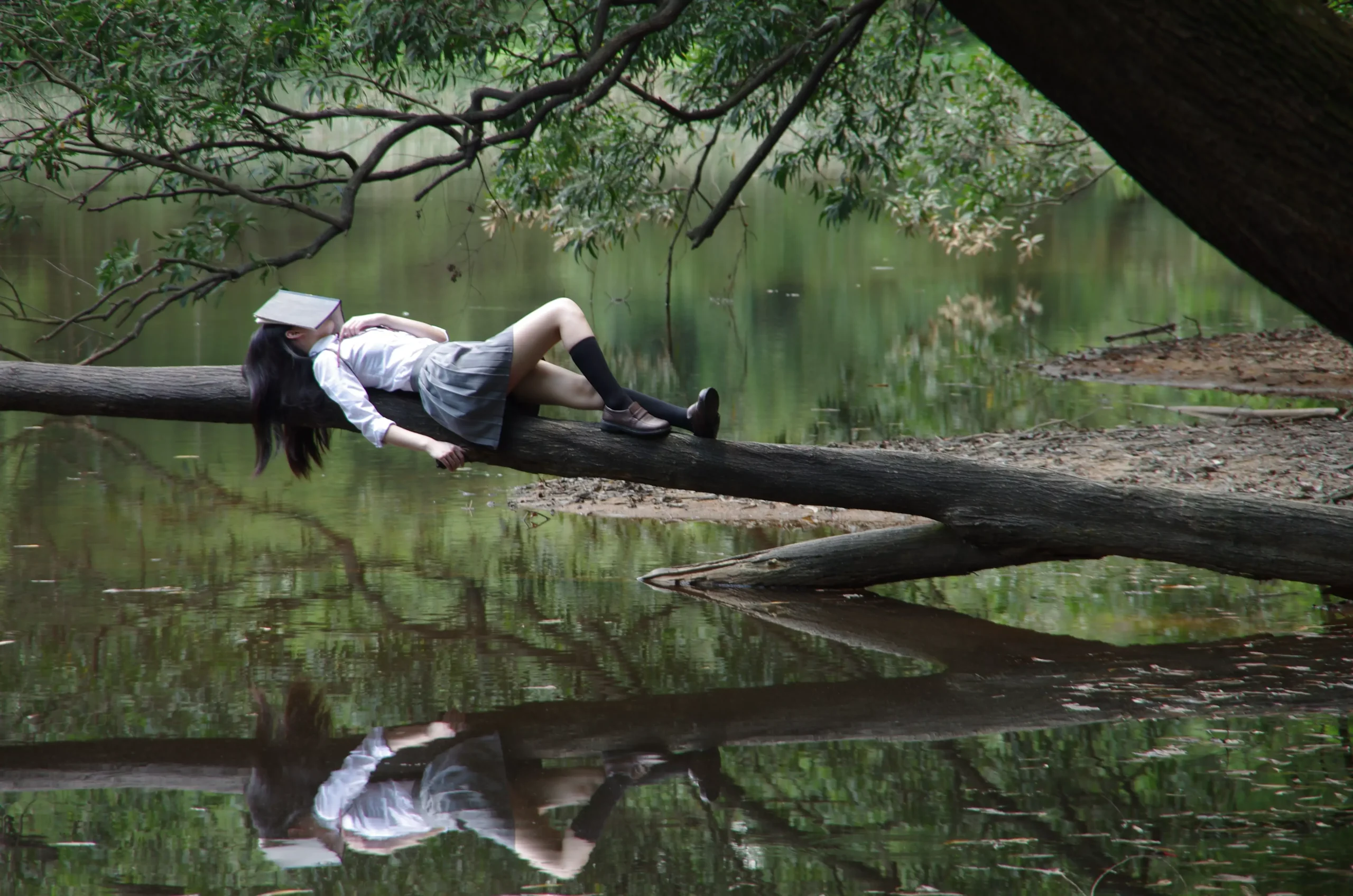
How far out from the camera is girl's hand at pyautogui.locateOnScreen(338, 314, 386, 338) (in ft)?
19.4

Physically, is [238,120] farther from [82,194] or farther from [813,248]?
[813,248]

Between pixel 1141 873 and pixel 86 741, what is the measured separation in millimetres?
3739

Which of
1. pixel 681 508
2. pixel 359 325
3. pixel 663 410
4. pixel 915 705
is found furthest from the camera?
pixel 681 508

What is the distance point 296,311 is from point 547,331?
1112mm

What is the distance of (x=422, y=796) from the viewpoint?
444 centimetres

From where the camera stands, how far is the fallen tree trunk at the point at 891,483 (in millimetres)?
5809

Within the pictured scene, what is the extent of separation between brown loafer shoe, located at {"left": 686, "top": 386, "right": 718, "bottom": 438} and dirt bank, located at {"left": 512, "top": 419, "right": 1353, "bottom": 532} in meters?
2.39

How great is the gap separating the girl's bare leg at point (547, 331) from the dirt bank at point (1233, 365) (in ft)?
31.1

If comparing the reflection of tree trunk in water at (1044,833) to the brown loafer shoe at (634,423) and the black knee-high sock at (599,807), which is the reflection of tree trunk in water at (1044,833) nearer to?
the black knee-high sock at (599,807)

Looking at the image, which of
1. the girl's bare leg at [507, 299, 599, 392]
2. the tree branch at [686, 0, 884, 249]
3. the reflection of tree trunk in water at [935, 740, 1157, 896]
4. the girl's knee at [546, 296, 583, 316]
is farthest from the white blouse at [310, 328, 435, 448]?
the tree branch at [686, 0, 884, 249]

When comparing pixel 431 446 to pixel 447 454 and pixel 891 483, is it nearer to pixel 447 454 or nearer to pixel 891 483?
pixel 447 454

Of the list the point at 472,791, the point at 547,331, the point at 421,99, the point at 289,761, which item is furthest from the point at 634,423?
the point at 421,99

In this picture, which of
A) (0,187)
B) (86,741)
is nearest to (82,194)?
(0,187)

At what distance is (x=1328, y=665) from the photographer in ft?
18.8
